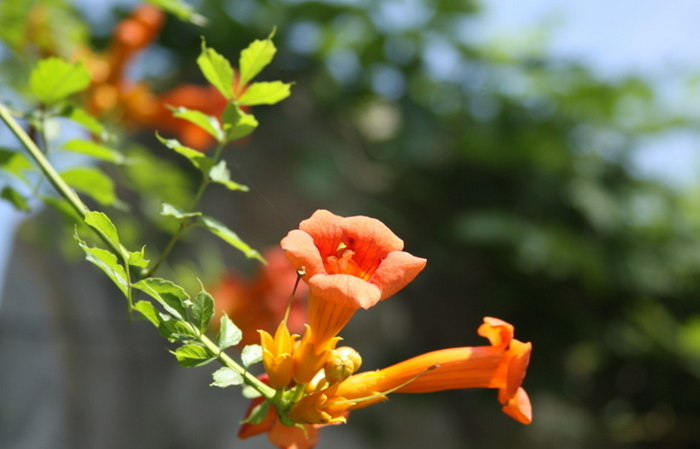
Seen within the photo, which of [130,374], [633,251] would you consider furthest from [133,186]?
[633,251]

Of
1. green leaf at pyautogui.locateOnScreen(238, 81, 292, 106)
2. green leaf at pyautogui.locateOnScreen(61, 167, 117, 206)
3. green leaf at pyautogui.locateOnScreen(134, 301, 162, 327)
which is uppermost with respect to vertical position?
green leaf at pyautogui.locateOnScreen(238, 81, 292, 106)

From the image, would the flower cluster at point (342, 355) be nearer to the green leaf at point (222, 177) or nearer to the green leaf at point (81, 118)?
the green leaf at point (222, 177)

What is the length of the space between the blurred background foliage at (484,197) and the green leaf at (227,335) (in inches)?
127

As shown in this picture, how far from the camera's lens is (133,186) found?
2154 mm

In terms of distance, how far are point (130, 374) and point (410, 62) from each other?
2.75 meters

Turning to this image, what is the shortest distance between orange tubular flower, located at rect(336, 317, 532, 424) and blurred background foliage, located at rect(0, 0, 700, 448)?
10.4ft

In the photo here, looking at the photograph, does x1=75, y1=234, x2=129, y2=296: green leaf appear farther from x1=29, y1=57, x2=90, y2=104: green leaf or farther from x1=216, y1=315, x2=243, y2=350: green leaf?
x1=29, y1=57, x2=90, y2=104: green leaf

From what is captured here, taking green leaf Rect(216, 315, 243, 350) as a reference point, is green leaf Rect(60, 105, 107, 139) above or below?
above

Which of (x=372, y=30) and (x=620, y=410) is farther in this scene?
(x=620, y=410)

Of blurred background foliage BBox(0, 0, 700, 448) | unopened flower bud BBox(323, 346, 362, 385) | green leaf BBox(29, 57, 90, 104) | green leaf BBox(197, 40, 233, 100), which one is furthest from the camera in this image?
blurred background foliage BBox(0, 0, 700, 448)

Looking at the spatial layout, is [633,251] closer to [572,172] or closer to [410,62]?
[572,172]

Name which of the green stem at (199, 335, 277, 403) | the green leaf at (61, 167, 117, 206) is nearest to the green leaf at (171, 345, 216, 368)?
the green stem at (199, 335, 277, 403)

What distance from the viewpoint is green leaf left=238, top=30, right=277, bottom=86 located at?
3.21ft

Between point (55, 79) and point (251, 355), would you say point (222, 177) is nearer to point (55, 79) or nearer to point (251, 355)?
point (251, 355)
